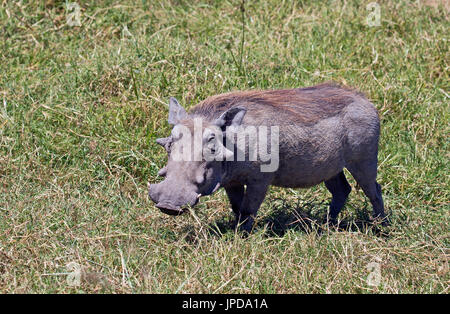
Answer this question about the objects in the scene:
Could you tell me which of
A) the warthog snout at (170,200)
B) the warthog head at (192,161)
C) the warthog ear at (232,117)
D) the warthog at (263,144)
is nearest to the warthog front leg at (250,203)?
the warthog at (263,144)

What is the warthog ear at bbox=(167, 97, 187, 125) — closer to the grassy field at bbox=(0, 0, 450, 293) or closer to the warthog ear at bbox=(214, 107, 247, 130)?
the warthog ear at bbox=(214, 107, 247, 130)

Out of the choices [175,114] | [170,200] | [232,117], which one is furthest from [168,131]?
[170,200]

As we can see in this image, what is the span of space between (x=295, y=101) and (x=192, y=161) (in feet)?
3.57

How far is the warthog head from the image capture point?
419cm

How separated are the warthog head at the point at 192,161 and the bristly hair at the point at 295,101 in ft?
0.62

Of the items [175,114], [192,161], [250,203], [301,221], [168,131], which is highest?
[175,114]

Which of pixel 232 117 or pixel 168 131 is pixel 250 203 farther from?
pixel 168 131

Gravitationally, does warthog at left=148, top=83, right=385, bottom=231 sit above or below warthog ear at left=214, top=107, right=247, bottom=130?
below

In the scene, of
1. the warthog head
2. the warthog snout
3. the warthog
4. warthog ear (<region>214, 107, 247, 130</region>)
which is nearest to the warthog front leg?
the warthog

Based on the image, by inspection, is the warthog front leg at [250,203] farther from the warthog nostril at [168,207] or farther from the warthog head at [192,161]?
the warthog nostril at [168,207]

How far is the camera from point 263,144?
471cm

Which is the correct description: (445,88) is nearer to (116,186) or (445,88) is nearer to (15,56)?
(116,186)

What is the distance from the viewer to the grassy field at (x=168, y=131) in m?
4.33
